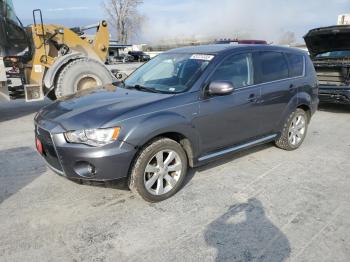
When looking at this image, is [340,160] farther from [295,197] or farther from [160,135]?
[160,135]

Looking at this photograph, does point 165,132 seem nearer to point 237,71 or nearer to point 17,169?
point 237,71

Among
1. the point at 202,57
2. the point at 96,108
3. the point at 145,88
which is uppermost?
the point at 202,57

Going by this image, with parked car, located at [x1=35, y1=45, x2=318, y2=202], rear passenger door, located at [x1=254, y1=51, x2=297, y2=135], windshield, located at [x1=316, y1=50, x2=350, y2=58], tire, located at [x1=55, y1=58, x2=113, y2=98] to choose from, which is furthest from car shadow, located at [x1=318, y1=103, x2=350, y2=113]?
tire, located at [x1=55, y1=58, x2=113, y2=98]

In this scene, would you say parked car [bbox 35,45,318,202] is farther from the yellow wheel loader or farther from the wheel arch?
the yellow wheel loader

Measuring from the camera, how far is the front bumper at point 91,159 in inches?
131

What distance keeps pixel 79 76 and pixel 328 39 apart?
6.41 meters

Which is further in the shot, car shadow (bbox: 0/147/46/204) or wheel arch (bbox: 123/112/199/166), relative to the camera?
car shadow (bbox: 0/147/46/204)

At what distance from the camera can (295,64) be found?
5.47 metres

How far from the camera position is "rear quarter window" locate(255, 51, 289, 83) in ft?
15.8

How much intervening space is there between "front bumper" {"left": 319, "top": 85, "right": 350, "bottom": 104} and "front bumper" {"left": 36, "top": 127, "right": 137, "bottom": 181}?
6.59m

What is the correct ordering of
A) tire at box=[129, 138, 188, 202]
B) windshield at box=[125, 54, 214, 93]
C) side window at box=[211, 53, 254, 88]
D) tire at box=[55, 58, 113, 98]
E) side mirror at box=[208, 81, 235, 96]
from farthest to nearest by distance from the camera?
1. tire at box=[55, 58, 113, 98]
2. side window at box=[211, 53, 254, 88]
3. windshield at box=[125, 54, 214, 93]
4. side mirror at box=[208, 81, 235, 96]
5. tire at box=[129, 138, 188, 202]

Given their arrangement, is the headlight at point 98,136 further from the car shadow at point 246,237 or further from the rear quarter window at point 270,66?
the rear quarter window at point 270,66

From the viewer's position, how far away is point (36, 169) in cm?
476

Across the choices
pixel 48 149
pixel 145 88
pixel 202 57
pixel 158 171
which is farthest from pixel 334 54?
pixel 48 149
